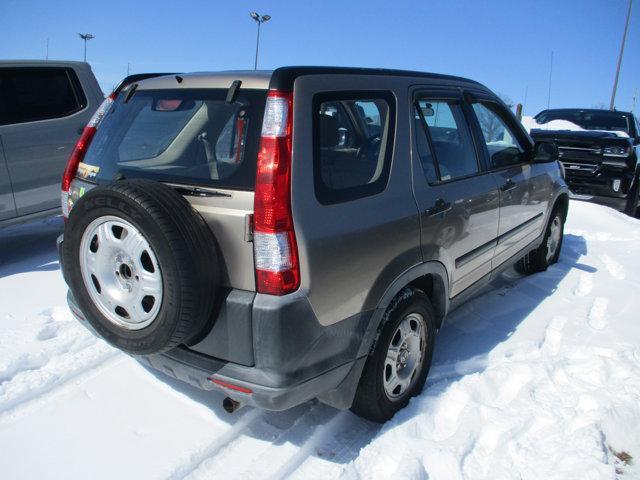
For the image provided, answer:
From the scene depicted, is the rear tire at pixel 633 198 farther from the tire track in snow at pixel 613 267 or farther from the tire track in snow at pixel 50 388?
the tire track in snow at pixel 50 388

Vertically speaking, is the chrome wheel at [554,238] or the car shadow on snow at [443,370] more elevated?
the chrome wheel at [554,238]

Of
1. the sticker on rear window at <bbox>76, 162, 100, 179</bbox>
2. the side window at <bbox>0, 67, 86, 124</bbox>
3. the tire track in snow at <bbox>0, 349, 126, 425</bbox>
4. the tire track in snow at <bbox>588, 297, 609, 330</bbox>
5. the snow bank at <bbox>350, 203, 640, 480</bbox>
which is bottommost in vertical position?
the tire track in snow at <bbox>0, 349, 126, 425</bbox>

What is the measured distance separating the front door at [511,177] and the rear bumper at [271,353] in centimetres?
193

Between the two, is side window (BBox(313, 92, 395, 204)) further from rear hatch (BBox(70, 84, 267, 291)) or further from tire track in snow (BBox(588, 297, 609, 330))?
tire track in snow (BBox(588, 297, 609, 330))

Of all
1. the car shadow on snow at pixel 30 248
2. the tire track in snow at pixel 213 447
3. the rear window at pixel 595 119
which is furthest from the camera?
the rear window at pixel 595 119

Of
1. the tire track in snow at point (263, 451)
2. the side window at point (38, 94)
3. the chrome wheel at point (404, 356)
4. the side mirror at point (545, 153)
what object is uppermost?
the side window at point (38, 94)

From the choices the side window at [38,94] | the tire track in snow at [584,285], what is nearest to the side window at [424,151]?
the tire track in snow at [584,285]

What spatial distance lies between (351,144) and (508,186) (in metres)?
1.77

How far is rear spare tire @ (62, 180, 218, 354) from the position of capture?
78.2 inches

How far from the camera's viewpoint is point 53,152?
17.7ft

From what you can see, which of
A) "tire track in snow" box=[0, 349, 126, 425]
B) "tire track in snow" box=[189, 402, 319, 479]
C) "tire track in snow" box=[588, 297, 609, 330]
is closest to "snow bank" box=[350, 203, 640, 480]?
"tire track in snow" box=[588, 297, 609, 330]

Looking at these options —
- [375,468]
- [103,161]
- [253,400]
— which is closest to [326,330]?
[253,400]

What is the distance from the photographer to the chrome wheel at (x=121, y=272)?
207 centimetres

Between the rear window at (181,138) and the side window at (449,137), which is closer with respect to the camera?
the rear window at (181,138)
